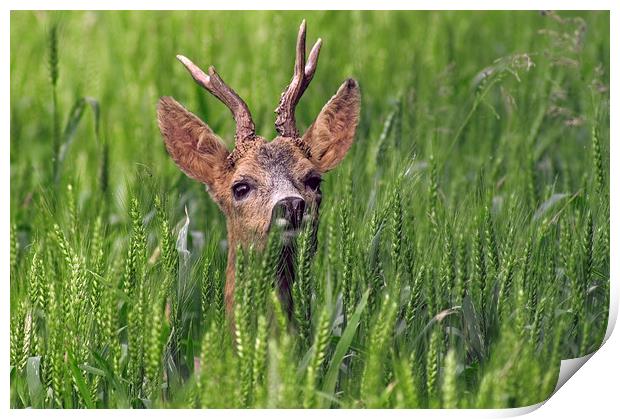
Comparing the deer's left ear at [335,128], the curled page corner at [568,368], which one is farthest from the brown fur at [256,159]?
the curled page corner at [568,368]

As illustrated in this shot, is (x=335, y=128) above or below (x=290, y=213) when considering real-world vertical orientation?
above

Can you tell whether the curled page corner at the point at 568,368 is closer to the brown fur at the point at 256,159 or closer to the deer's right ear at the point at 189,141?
the brown fur at the point at 256,159

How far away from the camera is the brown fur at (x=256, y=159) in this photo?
4.21 m

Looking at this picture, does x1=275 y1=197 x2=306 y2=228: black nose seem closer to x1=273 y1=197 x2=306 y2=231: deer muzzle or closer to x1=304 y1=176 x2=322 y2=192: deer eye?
x1=273 y1=197 x2=306 y2=231: deer muzzle

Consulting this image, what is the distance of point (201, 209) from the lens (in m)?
5.91

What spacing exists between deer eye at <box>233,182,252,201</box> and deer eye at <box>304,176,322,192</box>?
0.19m

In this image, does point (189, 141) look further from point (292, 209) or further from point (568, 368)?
point (568, 368)

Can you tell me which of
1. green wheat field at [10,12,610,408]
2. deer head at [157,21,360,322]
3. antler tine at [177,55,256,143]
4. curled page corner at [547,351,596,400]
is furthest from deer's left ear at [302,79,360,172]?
curled page corner at [547,351,596,400]

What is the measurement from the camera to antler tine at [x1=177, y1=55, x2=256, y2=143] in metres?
4.20

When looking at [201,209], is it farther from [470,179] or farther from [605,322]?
[605,322]

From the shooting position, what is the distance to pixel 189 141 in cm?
436

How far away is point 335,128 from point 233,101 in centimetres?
38

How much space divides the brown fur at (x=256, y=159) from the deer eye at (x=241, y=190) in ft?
0.05

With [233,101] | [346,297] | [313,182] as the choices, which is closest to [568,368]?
[346,297]
